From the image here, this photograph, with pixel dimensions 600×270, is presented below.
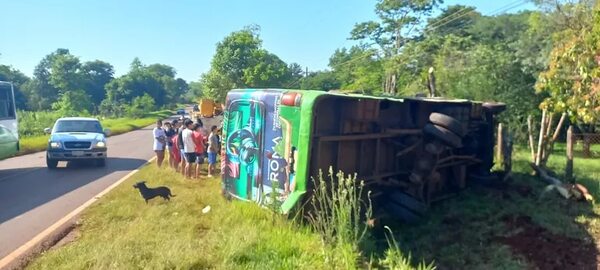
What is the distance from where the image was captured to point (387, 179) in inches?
297

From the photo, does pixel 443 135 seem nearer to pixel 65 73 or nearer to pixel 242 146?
pixel 242 146

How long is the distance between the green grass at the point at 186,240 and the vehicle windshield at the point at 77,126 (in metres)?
7.87

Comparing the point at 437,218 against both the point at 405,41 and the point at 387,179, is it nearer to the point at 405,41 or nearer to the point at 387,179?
the point at 387,179

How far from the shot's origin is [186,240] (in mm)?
5492

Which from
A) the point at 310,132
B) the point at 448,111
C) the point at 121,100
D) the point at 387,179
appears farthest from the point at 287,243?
the point at 121,100

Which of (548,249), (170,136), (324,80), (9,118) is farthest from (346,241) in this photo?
(324,80)

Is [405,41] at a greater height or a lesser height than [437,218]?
greater

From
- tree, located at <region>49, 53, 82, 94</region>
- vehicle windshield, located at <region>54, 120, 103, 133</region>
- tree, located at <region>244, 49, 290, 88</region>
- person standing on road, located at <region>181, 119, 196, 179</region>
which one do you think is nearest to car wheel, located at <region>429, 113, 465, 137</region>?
person standing on road, located at <region>181, 119, 196, 179</region>

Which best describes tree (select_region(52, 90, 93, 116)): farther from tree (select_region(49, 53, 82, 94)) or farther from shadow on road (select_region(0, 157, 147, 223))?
shadow on road (select_region(0, 157, 147, 223))

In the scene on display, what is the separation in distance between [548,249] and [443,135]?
2370 millimetres


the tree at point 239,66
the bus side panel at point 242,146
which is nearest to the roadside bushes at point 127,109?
the tree at point 239,66

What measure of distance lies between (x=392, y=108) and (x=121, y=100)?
8168 centimetres

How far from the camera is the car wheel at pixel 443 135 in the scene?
25.4 ft

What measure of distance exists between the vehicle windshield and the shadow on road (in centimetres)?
113
